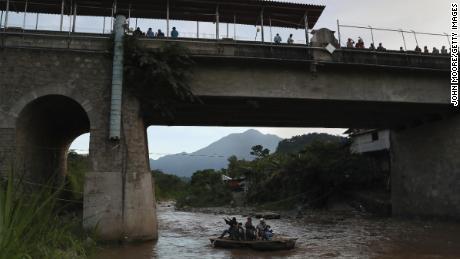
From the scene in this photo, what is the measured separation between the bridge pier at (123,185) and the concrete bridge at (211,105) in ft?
0.13

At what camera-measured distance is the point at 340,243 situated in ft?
60.0

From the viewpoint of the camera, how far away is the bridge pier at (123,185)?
1599 centimetres

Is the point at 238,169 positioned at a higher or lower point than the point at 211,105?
higher

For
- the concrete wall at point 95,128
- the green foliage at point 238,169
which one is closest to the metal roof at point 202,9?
the concrete wall at point 95,128

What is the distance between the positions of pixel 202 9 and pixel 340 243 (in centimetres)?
1284

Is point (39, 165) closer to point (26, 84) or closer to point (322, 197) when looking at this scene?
point (26, 84)

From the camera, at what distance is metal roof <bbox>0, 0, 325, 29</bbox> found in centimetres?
1944

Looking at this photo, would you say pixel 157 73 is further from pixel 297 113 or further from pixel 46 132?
pixel 297 113

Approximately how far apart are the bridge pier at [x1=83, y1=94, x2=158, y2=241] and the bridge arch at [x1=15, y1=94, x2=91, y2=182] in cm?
184

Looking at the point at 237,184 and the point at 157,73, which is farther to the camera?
the point at 237,184

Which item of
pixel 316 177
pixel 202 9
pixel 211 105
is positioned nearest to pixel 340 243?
pixel 211 105

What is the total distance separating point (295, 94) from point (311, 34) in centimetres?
321

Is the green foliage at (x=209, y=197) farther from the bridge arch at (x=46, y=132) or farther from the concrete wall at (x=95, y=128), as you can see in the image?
the concrete wall at (x=95, y=128)

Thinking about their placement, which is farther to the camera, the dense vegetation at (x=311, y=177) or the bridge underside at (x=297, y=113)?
the dense vegetation at (x=311, y=177)
